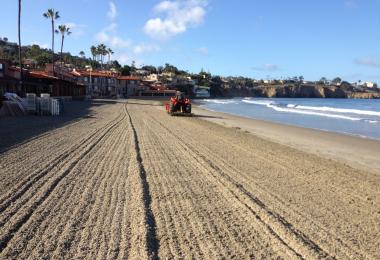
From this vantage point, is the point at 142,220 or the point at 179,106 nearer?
the point at 142,220

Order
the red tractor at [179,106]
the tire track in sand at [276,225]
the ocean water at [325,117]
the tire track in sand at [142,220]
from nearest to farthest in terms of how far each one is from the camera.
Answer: the tire track in sand at [142,220] → the tire track in sand at [276,225] → the ocean water at [325,117] → the red tractor at [179,106]

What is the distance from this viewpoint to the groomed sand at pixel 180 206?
5.39 metres

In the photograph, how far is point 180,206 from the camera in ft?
23.9

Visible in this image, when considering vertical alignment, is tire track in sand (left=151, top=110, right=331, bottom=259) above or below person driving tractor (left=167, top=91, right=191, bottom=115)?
below

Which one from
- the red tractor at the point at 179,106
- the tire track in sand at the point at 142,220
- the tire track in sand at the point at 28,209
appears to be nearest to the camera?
the tire track in sand at the point at 142,220

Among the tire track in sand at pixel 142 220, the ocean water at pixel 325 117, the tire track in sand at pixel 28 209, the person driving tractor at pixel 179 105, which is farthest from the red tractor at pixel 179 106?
the tire track in sand at pixel 142 220

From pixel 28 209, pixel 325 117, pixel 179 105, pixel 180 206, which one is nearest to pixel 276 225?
pixel 180 206

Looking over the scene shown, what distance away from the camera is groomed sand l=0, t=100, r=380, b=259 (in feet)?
17.7

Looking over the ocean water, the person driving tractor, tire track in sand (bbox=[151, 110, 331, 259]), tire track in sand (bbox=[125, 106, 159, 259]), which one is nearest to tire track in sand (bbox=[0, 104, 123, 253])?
tire track in sand (bbox=[125, 106, 159, 259])

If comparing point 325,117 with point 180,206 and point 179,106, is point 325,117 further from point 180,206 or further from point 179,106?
point 180,206

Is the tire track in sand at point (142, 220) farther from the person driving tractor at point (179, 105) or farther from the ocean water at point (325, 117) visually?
the person driving tractor at point (179, 105)

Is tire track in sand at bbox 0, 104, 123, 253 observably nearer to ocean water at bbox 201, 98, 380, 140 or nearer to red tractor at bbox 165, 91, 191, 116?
ocean water at bbox 201, 98, 380, 140

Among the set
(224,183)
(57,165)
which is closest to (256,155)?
(224,183)

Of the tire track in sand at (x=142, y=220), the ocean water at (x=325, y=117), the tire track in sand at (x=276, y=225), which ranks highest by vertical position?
the tire track in sand at (x=142, y=220)
